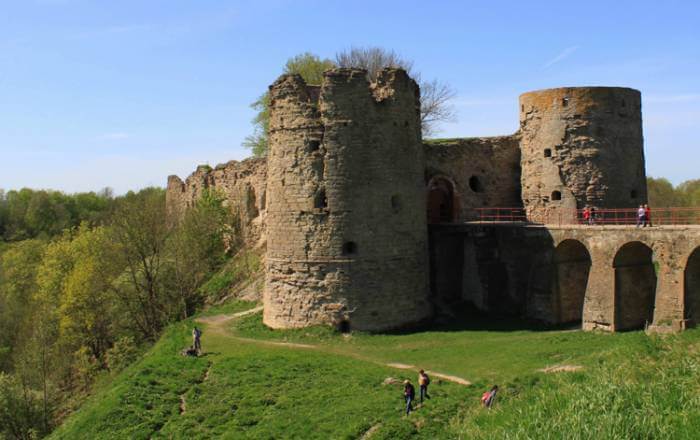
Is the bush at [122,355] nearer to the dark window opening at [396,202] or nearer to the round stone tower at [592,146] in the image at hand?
the dark window opening at [396,202]

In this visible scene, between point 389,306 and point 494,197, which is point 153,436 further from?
point 494,197

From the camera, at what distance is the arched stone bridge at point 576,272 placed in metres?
17.0

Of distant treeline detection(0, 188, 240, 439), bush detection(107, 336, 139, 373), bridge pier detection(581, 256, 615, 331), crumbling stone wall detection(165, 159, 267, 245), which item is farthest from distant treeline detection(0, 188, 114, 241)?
bridge pier detection(581, 256, 615, 331)

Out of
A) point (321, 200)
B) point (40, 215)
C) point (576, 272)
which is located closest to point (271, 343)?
point (321, 200)

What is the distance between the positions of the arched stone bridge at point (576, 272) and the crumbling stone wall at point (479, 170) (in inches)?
129

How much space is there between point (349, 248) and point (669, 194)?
1567 inches

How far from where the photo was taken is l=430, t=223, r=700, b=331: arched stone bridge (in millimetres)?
16969

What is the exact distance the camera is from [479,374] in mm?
15055

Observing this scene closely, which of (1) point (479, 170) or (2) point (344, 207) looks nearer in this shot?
(2) point (344, 207)

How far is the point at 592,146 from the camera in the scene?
23703 mm

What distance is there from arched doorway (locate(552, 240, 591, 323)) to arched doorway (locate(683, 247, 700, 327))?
3.84 metres

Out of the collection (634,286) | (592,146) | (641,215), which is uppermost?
(592,146)

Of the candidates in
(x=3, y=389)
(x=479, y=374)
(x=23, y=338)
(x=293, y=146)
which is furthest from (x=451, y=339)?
(x=23, y=338)

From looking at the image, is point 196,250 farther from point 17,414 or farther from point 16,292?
point 16,292
